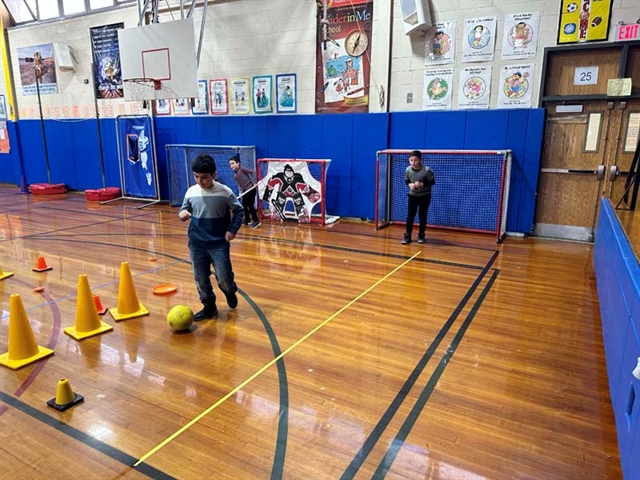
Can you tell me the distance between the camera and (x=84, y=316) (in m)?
3.71

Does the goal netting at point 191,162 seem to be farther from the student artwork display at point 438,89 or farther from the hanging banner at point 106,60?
the student artwork display at point 438,89

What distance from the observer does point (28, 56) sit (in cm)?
1223

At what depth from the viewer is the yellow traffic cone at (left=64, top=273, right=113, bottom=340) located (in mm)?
3684

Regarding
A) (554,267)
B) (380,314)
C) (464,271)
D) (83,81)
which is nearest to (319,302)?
(380,314)

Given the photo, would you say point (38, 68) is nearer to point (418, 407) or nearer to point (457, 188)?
point (457, 188)

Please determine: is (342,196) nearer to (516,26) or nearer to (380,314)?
(516,26)

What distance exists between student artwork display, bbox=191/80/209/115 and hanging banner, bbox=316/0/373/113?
8.98ft

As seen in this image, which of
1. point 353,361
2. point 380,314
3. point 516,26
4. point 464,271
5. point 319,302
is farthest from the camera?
point 516,26

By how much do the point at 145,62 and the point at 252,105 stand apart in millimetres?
2195

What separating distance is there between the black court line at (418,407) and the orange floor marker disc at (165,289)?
2834 millimetres

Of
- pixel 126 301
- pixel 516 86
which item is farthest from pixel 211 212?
pixel 516 86

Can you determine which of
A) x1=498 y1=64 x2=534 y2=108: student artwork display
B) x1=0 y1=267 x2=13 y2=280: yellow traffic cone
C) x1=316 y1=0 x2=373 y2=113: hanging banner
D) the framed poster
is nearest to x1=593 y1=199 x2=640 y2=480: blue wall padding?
x1=498 y1=64 x2=534 y2=108: student artwork display

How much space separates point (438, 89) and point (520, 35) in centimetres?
137

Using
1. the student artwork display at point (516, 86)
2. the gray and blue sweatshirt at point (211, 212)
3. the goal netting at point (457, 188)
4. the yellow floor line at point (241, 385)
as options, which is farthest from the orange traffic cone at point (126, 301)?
the student artwork display at point (516, 86)
